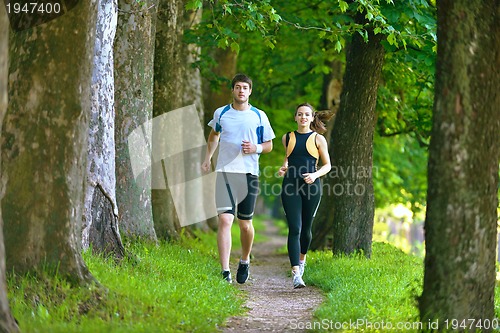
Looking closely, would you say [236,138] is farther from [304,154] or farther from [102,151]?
[102,151]

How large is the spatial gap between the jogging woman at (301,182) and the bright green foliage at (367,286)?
0.61 meters

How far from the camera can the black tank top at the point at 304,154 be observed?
34.9 ft

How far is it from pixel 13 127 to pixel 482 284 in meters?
4.20

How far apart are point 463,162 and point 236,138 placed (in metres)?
4.21

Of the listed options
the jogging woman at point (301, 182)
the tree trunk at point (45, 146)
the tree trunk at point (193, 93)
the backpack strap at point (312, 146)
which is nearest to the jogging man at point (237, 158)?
the jogging woman at point (301, 182)

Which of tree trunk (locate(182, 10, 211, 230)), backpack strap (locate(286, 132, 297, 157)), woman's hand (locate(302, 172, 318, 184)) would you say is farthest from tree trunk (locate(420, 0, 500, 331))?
tree trunk (locate(182, 10, 211, 230))

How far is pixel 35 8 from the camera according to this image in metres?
7.16

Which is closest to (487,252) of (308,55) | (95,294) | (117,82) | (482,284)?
(482,284)

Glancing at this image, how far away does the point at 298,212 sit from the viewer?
10539 millimetres

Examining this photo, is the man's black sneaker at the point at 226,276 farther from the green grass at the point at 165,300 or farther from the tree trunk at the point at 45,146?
the tree trunk at the point at 45,146

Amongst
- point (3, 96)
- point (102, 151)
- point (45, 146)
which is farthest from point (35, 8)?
point (102, 151)

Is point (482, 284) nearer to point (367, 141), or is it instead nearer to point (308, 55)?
point (367, 141)

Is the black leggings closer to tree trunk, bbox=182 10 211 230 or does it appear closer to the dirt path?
the dirt path

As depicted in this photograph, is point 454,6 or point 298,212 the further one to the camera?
point 298,212
